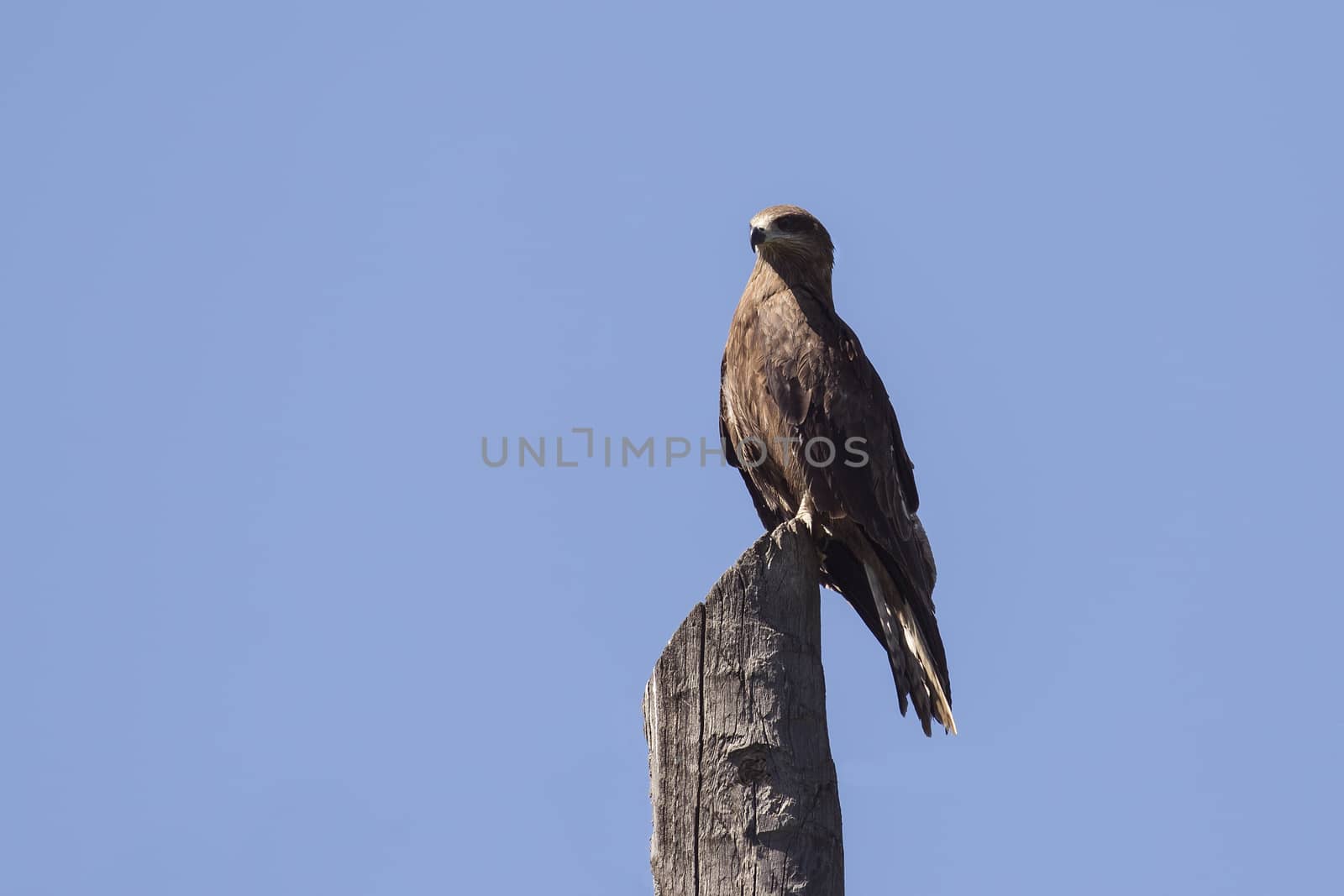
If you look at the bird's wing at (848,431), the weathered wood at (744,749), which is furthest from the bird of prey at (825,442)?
the weathered wood at (744,749)

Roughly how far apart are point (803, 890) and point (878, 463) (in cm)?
285

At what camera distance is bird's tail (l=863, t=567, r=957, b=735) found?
545cm

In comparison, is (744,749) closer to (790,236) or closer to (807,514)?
(807,514)

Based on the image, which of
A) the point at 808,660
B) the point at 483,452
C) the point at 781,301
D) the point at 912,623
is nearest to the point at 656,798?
the point at 808,660

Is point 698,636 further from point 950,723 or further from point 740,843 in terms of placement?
point 950,723

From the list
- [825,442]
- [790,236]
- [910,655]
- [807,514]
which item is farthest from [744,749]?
[790,236]

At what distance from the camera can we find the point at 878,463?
6.27 meters

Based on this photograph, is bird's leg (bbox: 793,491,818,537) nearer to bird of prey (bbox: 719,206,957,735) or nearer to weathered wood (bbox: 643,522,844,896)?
bird of prey (bbox: 719,206,957,735)

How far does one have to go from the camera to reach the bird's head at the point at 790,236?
260 inches

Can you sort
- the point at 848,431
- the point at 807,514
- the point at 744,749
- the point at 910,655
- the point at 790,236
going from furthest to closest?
the point at 790,236
the point at 848,431
the point at 807,514
the point at 910,655
the point at 744,749

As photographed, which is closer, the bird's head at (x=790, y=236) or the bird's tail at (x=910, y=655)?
the bird's tail at (x=910, y=655)

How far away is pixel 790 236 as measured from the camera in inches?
263

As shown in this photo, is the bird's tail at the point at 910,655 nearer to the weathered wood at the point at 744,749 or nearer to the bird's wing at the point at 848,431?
the bird's wing at the point at 848,431

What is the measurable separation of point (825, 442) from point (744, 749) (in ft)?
8.32
